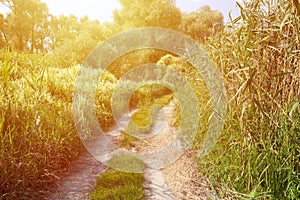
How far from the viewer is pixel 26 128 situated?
129 inches

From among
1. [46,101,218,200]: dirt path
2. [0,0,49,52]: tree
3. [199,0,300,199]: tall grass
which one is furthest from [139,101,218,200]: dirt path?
[0,0,49,52]: tree

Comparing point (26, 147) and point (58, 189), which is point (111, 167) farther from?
point (26, 147)

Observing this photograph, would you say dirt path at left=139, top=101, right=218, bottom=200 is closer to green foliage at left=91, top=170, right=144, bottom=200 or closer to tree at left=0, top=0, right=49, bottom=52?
green foliage at left=91, top=170, right=144, bottom=200

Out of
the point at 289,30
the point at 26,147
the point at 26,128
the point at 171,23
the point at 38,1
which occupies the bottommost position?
the point at 26,147

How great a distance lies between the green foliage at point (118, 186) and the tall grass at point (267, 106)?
1.10 m

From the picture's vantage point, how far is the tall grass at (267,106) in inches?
90.4

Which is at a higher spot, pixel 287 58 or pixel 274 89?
pixel 287 58

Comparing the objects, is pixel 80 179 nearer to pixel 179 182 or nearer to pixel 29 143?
pixel 29 143

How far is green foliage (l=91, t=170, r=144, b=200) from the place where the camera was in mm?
3108

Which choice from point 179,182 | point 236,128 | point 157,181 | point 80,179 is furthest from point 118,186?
point 236,128

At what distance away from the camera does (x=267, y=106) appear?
2.53 metres

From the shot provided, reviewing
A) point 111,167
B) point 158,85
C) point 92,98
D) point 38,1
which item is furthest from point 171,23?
point 111,167

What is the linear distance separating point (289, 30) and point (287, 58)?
13.6 inches

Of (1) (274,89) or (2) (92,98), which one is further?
(2) (92,98)
